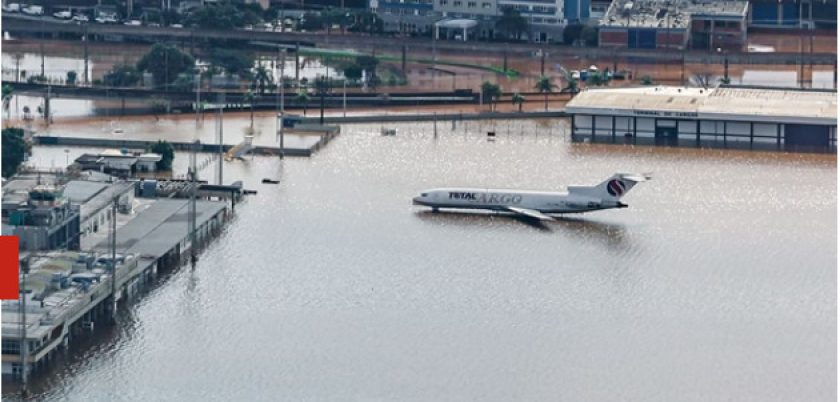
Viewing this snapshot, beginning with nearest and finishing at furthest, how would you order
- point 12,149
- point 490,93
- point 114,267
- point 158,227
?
point 114,267 < point 158,227 < point 12,149 < point 490,93

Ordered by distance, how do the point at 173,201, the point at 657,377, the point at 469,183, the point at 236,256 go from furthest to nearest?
1. the point at 469,183
2. the point at 173,201
3. the point at 236,256
4. the point at 657,377

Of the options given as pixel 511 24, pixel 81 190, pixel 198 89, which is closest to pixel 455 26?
pixel 511 24

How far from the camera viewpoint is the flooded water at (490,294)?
23.9 m

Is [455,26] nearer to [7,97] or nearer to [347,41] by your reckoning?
[347,41]

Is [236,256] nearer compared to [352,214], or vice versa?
[236,256]

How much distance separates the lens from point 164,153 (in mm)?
36906

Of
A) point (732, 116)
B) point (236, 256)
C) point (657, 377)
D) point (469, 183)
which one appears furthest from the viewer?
point (732, 116)

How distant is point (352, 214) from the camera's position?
33.1 meters

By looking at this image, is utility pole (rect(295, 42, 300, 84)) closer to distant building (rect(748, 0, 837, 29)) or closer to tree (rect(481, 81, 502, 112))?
tree (rect(481, 81, 502, 112))

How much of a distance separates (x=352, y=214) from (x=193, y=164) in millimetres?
4339

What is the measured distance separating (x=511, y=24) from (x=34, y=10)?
11.3 meters

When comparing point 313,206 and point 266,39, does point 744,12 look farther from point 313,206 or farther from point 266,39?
point 313,206

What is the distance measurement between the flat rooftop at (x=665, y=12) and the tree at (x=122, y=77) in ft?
34.6

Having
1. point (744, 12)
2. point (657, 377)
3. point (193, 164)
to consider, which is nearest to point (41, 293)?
point (657, 377)
